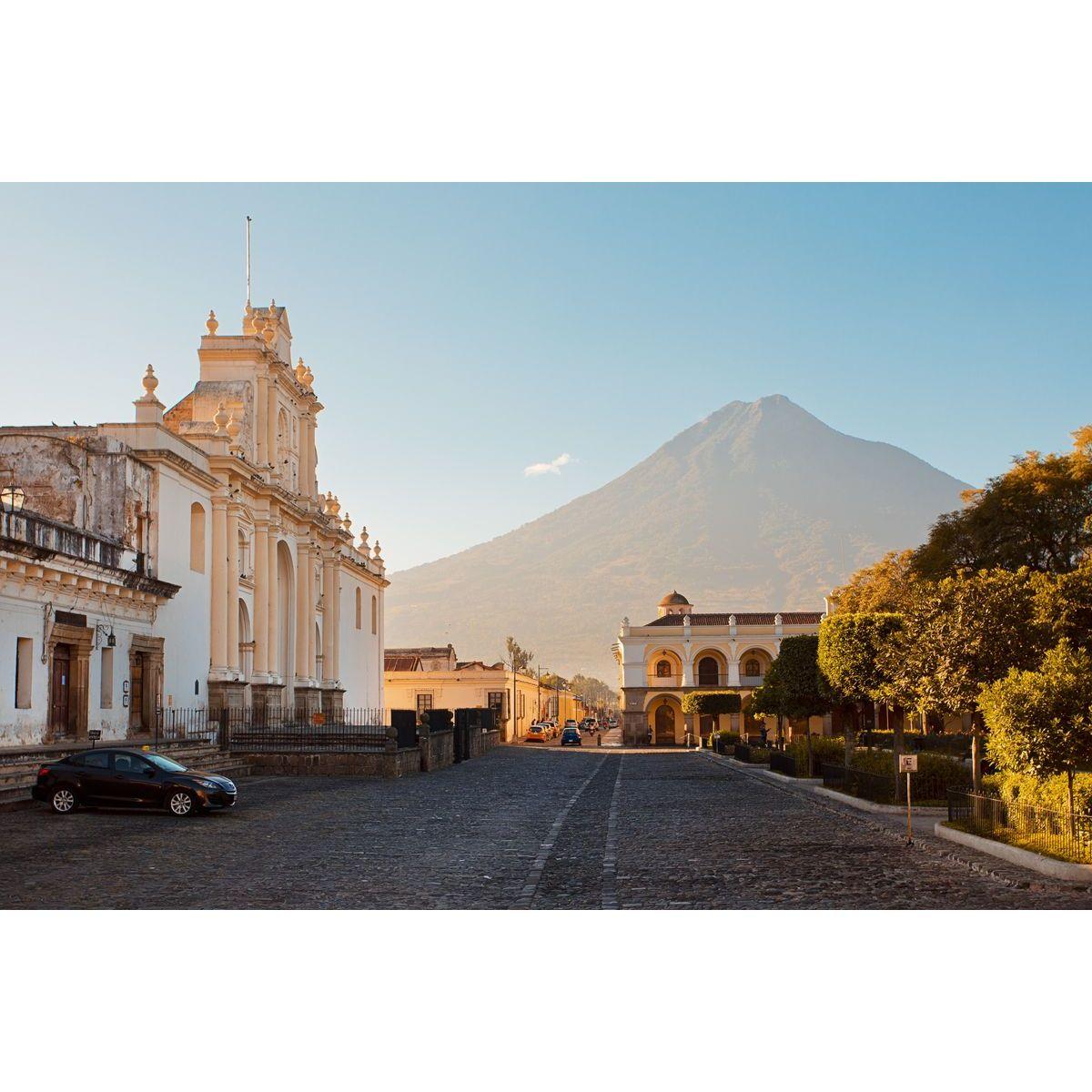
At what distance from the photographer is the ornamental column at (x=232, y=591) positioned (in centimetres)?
3994

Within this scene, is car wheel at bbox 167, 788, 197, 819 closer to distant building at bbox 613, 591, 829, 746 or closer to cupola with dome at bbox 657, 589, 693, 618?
distant building at bbox 613, 591, 829, 746

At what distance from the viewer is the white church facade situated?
2641cm

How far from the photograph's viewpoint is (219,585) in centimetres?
3972

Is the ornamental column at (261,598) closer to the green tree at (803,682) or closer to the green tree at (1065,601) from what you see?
the green tree at (803,682)

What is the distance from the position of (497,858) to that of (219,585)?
2658 centimetres

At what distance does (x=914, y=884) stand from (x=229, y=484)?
3196cm

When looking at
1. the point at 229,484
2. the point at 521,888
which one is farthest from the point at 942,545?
the point at 521,888

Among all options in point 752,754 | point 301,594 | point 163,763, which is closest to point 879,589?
point 752,754

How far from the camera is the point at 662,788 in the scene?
30.3 metres

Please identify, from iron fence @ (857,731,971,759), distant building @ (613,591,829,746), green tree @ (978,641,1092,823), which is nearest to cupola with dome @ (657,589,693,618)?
distant building @ (613,591,829,746)

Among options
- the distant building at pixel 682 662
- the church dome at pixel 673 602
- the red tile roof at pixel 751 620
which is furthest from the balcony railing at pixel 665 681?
the church dome at pixel 673 602

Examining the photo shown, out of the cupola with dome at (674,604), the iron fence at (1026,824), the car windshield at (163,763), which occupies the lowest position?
the iron fence at (1026,824)

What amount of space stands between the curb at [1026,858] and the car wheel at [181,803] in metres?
12.2

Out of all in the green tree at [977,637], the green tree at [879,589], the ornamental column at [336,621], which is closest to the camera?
the green tree at [977,637]
